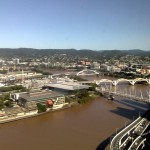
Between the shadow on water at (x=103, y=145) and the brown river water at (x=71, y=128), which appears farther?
the brown river water at (x=71, y=128)

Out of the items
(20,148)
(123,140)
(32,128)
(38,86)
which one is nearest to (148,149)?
(123,140)

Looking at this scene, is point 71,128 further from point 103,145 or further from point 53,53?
point 53,53

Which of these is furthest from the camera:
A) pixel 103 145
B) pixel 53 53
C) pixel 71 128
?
pixel 53 53

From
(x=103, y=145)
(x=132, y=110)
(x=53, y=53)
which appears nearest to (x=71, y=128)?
(x=103, y=145)

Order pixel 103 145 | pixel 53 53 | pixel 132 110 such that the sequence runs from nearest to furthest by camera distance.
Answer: pixel 103 145
pixel 132 110
pixel 53 53

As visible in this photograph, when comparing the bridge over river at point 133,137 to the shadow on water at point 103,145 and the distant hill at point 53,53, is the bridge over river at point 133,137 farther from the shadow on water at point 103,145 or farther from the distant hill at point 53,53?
the distant hill at point 53,53

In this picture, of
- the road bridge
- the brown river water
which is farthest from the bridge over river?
the brown river water

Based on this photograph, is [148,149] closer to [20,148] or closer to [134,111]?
[20,148]

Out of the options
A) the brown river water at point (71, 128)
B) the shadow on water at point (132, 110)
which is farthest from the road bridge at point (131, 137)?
the shadow on water at point (132, 110)
